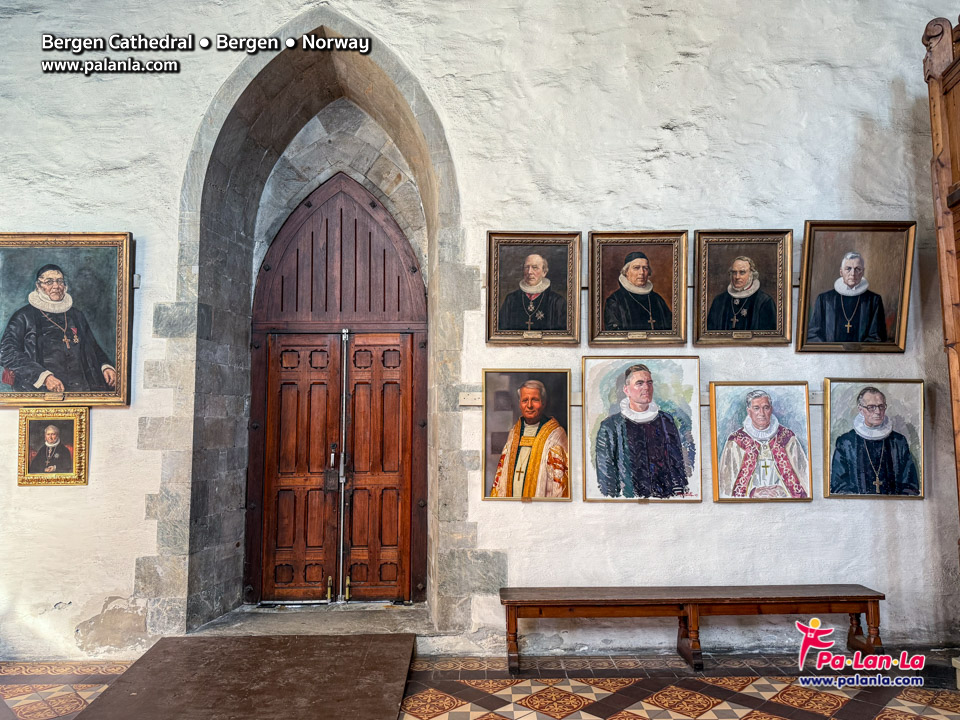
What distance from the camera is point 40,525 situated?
418cm

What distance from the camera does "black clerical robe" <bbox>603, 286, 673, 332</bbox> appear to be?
4.27 meters

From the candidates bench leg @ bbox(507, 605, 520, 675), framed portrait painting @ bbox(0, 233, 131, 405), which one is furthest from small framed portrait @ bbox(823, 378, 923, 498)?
framed portrait painting @ bbox(0, 233, 131, 405)

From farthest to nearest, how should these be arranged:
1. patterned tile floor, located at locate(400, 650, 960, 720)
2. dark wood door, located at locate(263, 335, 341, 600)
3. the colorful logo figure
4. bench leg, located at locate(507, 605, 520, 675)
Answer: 1. dark wood door, located at locate(263, 335, 341, 600)
2. the colorful logo figure
3. bench leg, located at locate(507, 605, 520, 675)
4. patterned tile floor, located at locate(400, 650, 960, 720)

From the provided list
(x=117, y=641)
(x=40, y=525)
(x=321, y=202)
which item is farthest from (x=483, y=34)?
(x=117, y=641)

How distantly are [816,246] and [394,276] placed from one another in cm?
300

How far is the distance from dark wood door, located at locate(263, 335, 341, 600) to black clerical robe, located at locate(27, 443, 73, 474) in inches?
50.9

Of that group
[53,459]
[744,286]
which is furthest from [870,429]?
[53,459]

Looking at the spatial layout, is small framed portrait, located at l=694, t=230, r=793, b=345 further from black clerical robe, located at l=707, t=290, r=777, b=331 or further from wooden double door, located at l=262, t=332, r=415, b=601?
wooden double door, located at l=262, t=332, r=415, b=601

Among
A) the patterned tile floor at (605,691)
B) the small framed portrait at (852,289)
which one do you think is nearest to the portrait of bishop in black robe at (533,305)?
the small framed portrait at (852,289)

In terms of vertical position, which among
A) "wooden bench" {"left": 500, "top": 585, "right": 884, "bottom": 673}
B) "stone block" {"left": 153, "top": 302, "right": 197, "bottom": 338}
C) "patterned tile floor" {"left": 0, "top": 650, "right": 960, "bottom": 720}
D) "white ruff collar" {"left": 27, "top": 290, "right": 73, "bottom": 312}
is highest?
"white ruff collar" {"left": 27, "top": 290, "right": 73, "bottom": 312}

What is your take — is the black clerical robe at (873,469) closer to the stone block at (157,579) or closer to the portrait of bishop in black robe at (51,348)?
the stone block at (157,579)

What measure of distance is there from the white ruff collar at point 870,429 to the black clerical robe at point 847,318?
524 mm

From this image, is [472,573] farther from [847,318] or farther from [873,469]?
[847,318]

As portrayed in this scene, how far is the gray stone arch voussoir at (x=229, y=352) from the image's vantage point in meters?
4.18
